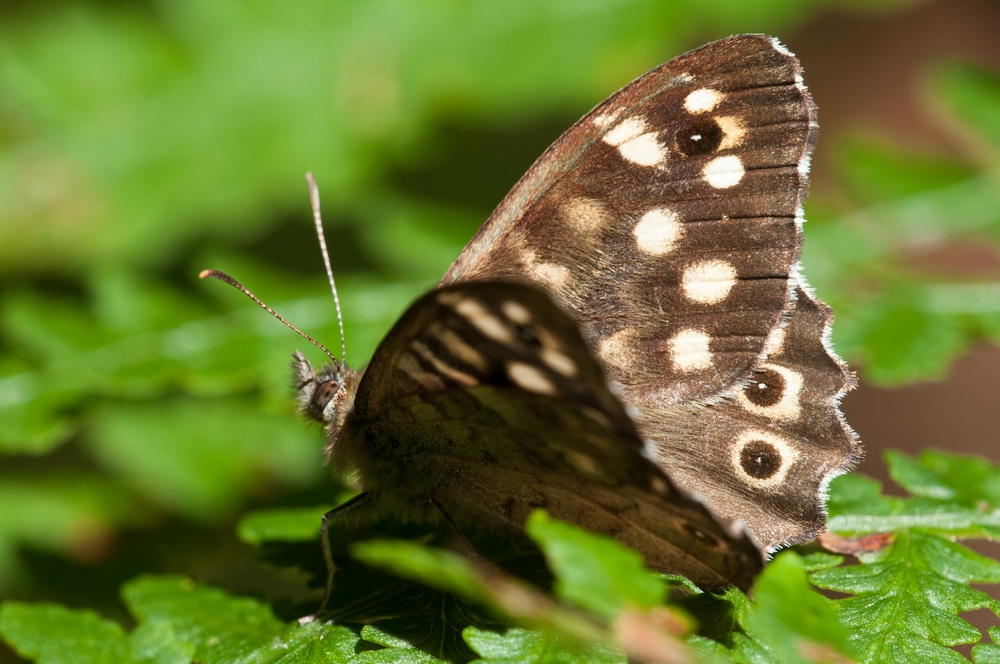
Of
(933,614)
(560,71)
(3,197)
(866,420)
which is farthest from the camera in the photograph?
(866,420)

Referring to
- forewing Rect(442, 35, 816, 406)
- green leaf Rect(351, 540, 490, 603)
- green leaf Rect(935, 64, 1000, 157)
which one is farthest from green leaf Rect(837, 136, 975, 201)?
green leaf Rect(351, 540, 490, 603)

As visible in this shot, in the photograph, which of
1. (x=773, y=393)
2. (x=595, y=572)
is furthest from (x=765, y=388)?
(x=595, y=572)

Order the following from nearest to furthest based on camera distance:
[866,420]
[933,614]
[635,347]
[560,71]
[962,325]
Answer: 1. [933,614]
2. [635,347]
3. [962,325]
4. [560,71]
5. [866,420]

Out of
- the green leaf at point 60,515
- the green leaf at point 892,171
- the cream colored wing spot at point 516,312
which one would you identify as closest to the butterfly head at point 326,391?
the cream colored wing spot at point 516,312

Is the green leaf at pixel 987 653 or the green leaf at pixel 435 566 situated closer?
the green leaf at pixel 435 566

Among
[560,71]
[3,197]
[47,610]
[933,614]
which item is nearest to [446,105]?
[560,71]

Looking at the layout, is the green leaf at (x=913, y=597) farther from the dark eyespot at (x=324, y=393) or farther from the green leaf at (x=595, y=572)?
the dark eyespot at (x=324, y=393)

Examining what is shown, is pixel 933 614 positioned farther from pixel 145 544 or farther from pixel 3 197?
pixel 3 197

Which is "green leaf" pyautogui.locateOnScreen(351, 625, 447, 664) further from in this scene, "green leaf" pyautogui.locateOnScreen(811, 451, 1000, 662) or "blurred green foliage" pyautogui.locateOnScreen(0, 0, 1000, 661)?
"green leaf" pyautogui.locateOnScreen(811, 451, 1000, 662)
